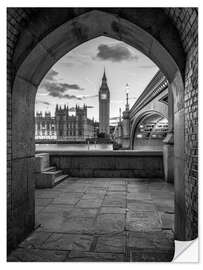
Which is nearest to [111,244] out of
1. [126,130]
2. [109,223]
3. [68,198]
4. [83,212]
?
[109,223]

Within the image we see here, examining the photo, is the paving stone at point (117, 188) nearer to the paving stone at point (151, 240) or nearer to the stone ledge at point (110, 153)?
the stone ledge at point (110, 153)

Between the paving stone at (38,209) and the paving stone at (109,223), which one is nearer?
the paving stone at (109,223)

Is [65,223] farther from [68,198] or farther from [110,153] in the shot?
[110,153]

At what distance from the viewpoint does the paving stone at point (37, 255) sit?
3211 mm

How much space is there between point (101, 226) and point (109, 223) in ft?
0.73

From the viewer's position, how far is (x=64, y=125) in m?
129

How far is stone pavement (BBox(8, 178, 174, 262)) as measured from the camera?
334cm

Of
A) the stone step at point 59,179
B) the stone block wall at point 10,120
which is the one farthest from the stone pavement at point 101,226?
the stone step at point 59,179

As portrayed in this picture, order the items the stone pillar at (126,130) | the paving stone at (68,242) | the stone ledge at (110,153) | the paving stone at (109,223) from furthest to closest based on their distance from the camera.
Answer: the stone pillar at (126,130) → the stone ledge at (110,153) → the paving stone at (109,223) → the paving stone at (68,242)

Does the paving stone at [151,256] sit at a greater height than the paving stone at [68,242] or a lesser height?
greater

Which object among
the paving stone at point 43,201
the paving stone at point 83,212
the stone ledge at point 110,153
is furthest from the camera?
the stone ledge at point 110,153

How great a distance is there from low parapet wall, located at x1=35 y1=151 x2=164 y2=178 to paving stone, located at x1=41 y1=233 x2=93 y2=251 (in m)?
6.13

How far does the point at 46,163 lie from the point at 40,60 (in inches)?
246
